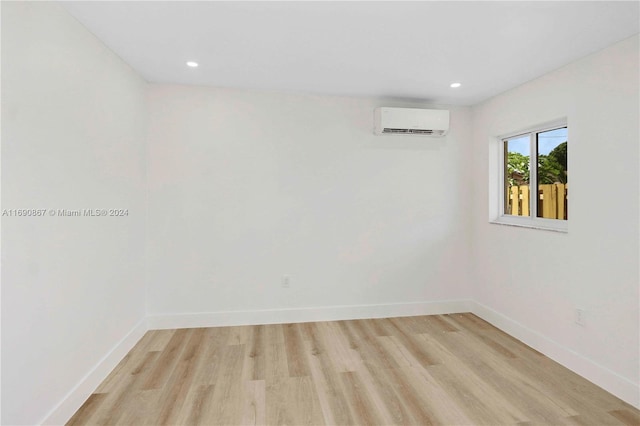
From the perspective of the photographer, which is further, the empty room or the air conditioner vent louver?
the air conditioner vent louver

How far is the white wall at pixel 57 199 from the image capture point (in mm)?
1410

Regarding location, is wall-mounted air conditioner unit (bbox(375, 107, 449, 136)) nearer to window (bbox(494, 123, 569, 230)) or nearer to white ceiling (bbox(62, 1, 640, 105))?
white ceiling (bbox(62, 1, 640, 105))

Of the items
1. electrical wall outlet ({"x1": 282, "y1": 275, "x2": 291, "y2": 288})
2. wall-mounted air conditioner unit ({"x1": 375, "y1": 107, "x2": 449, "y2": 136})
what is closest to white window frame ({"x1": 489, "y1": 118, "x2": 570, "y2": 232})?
wall-mounted air conditioner unit ({"x1": 375, "y1": 107, "x2": 449, "y2": 136})

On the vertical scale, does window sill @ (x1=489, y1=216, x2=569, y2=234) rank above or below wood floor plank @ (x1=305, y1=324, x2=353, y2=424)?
above

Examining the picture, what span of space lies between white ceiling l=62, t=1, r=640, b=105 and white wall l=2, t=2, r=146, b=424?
32 centimetres

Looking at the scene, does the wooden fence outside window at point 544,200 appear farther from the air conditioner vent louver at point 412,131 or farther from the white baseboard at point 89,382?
the white baseboard at point 89,382

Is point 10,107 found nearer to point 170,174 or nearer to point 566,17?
point 170,174

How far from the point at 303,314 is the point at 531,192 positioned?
2572mm

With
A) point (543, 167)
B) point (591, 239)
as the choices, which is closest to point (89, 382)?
point (591, 239)

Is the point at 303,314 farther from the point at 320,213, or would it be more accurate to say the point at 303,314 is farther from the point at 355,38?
the point at 355,38

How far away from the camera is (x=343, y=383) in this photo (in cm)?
212

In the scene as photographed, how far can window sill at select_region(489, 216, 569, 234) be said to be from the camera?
2.52m

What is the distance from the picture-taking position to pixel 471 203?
3531 millimetres

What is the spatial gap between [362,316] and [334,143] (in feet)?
6.27
